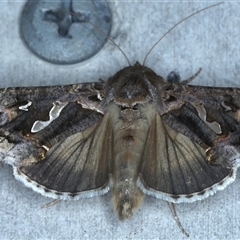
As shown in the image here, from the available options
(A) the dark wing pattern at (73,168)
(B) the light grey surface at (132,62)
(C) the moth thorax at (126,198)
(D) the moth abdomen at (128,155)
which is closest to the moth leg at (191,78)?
(B) the light grey surface at (132,62)

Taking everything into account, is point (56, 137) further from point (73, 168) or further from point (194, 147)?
point (194, 147)

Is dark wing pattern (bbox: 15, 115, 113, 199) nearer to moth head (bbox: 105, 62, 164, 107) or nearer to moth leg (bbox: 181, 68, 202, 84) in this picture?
moth head (bbox: 105, 62, 164, 107)

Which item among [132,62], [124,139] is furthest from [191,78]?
[124,139]

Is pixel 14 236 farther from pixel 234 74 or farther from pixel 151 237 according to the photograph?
pixel 234 74

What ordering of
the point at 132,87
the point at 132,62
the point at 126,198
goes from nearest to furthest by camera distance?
the point at 126,198 → the point at 132,87 → the point at 132,62

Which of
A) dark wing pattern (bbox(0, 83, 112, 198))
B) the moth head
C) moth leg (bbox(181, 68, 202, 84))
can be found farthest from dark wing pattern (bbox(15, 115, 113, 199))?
moth leg (bbox(181, 68, 202, 84))

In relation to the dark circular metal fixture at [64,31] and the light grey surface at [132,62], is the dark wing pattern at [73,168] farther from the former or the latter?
the dark circular metal fixture at [64,31]
